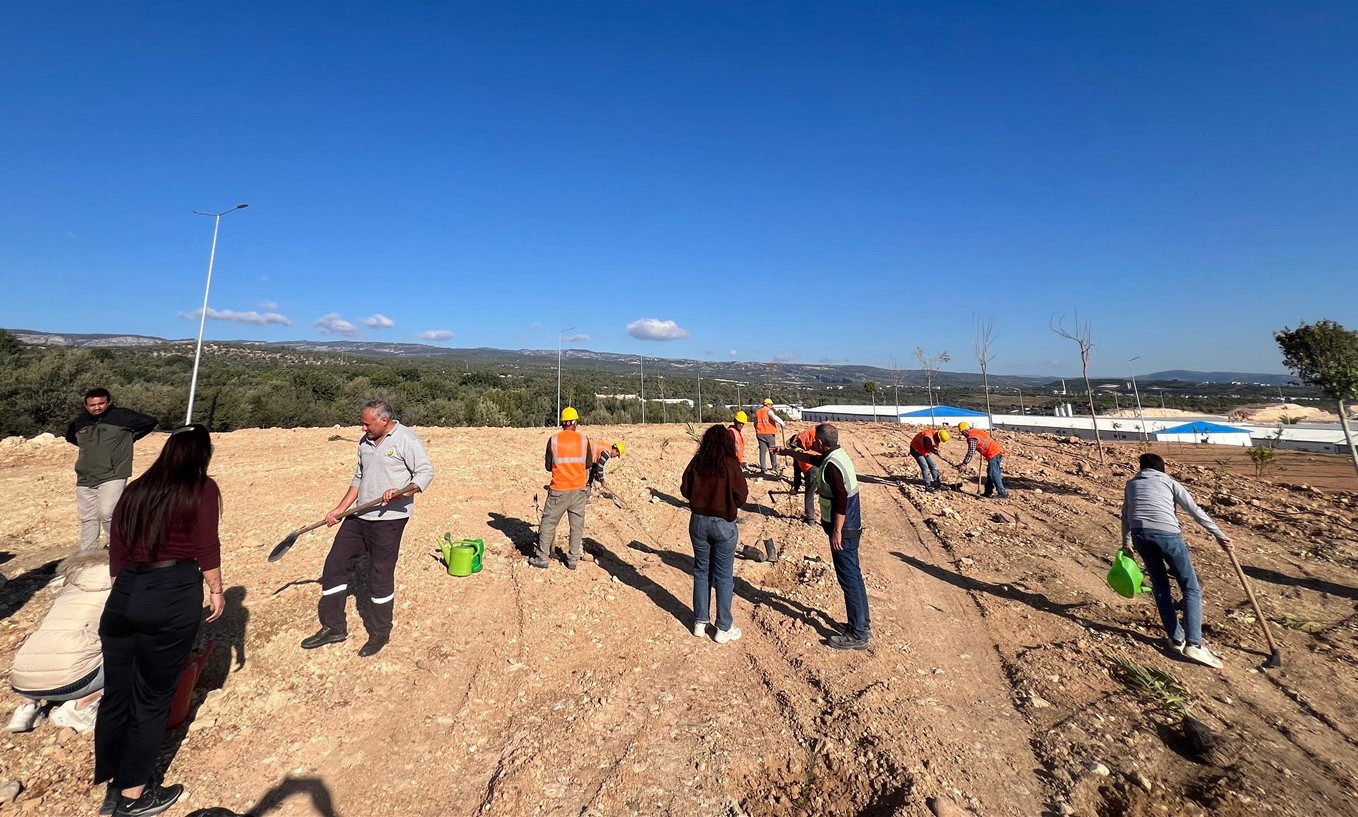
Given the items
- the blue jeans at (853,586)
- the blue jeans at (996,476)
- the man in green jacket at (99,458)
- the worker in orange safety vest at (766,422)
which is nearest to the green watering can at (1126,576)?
the blue jeans at (853,586)

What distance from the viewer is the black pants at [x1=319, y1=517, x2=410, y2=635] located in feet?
14.5

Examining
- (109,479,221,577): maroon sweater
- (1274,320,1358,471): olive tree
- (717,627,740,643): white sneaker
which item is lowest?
(717,627,740,643): white sneaker

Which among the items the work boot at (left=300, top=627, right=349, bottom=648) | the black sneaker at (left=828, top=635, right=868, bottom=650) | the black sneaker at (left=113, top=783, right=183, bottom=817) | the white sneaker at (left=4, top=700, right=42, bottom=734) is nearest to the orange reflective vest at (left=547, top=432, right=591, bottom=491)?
the work boot at (left=300, top=627, right=349, bottom=648)

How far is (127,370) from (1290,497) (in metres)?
46.5

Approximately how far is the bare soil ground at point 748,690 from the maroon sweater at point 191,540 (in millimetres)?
1336

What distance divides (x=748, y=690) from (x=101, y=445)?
621 centimetres

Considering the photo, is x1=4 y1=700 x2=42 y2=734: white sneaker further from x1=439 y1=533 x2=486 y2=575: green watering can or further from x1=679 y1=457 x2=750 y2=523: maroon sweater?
x1=679 y1=457 x2=750 y2=523: maroon sweater

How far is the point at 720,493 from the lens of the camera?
456 centimetres

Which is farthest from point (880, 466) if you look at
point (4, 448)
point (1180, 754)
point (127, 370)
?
point (127, 370)

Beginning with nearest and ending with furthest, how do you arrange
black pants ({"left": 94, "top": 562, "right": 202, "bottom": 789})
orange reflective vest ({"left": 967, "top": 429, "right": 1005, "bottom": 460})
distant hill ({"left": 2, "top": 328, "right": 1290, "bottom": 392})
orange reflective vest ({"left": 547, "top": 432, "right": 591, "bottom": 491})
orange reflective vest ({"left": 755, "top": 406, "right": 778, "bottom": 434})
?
black pants ({"left": 94, "top": 562, "right": 202, "bottom": 789}) → orange reflective vest ({"left": 547, "top": 432, "right": 591, "bottom": 491}) → orange reflective vest ({"left": 967, "top": 429, "right": 1005, "bottom": 460}) → orange reflective vest ({"left": 755, "top": 406, "right": 778, "bottom": 434}) → distant hill ({"left": 2, "top": 328, "right": 1290, "bottom": 392})

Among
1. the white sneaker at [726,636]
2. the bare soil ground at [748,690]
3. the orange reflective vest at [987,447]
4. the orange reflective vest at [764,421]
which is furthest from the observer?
the orange reflective vest at [764,421]

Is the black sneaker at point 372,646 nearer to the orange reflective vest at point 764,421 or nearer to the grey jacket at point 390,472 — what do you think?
the grey jacket at point 390,472

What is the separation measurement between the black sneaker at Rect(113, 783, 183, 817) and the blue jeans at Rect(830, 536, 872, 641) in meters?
4.44

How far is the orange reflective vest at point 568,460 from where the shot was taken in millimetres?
6074
